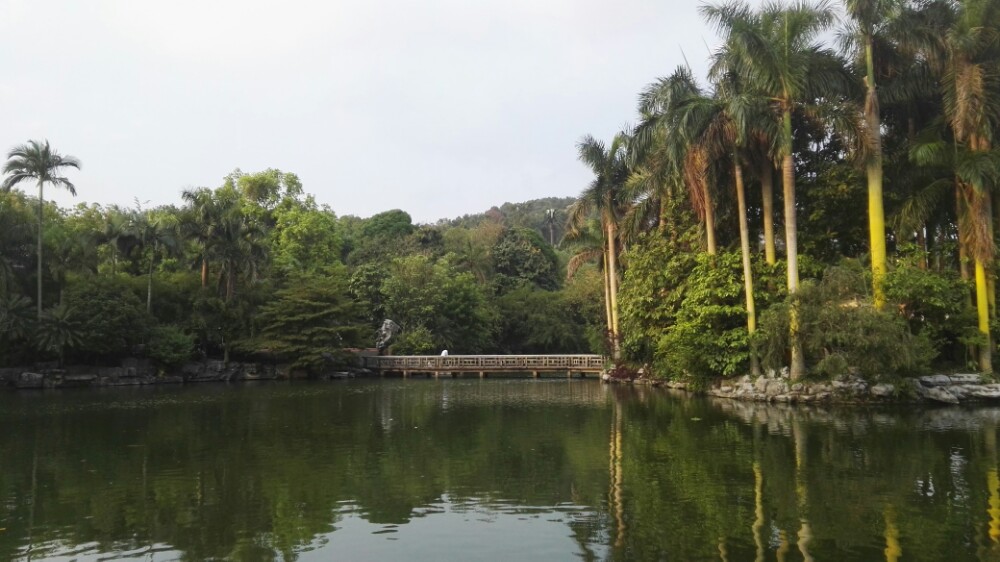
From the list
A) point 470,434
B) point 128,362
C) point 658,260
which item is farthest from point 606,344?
point 128,362

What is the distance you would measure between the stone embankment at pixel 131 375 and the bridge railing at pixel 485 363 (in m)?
6.56

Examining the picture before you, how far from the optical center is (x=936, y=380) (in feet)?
74.3

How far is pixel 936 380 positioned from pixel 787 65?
10768 millimetres

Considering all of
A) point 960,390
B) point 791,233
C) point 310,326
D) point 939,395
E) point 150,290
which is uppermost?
point 791,233

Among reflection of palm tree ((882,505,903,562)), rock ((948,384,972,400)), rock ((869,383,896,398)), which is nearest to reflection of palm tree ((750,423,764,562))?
reflection of palm tree ((882,505,903,562))

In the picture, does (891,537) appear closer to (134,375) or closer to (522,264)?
(134,375)

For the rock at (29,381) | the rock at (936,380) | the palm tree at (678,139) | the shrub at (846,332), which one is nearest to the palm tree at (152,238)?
the rock at (29,381)

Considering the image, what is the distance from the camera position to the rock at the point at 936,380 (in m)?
22.6

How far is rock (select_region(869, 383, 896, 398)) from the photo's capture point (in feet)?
72.6

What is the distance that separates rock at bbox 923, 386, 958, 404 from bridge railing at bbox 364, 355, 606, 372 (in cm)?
2136

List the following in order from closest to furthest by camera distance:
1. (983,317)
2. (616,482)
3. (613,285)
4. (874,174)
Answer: (616,482), (983,317), (874,174), (613,285)

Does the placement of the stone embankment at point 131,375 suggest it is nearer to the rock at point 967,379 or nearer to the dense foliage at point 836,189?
the dense foliage at point 836,189

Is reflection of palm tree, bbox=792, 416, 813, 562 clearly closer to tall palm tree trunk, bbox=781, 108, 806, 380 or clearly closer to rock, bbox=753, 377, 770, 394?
tall palm tree trunk, bbox=781, 108, 806, 380

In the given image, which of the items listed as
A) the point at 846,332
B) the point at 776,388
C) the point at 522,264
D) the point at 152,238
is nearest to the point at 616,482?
the point at 846,332
